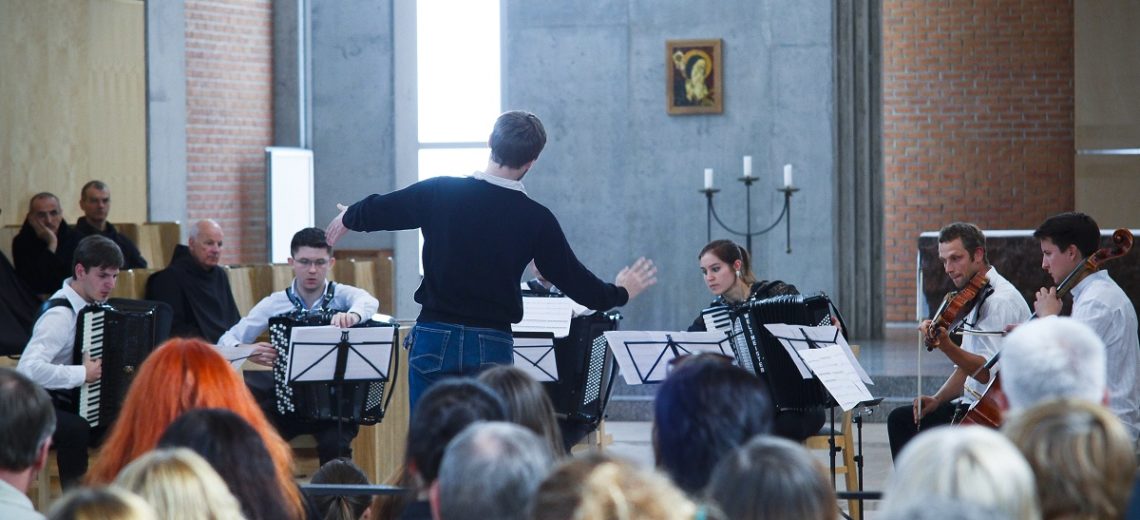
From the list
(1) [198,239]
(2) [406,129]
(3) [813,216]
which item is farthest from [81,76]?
(3) [813,216]

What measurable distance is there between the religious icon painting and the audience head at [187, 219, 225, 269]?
4238 mm

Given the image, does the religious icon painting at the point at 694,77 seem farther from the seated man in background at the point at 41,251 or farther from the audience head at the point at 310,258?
the audience head at the point at 310,258

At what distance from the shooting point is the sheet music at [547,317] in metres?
6.16

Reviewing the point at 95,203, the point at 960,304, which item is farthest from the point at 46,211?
the point at 960,304

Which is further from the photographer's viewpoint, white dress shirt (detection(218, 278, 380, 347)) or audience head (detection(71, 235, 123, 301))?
white dress shirt (detection(218, 278, 380, 347))

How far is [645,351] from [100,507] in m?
3.36

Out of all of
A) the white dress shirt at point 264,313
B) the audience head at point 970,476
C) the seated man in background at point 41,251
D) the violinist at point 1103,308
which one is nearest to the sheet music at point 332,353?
the white dress shirt at point 264,313

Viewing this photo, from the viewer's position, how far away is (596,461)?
6.91 ft

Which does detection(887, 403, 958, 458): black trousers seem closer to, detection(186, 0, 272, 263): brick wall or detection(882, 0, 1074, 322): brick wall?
detection(186, 0, 272, 263): brick wall

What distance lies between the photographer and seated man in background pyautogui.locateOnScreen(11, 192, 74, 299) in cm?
893

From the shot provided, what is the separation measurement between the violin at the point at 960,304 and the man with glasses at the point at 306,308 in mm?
2535

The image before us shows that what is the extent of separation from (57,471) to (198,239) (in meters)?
2.02

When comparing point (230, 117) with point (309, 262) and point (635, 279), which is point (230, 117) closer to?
point (309, 262)

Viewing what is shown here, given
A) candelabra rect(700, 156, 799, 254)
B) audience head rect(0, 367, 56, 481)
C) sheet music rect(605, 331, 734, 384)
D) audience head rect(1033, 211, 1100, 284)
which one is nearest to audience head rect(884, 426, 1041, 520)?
audience head rect(0, 367, 56, 481)
